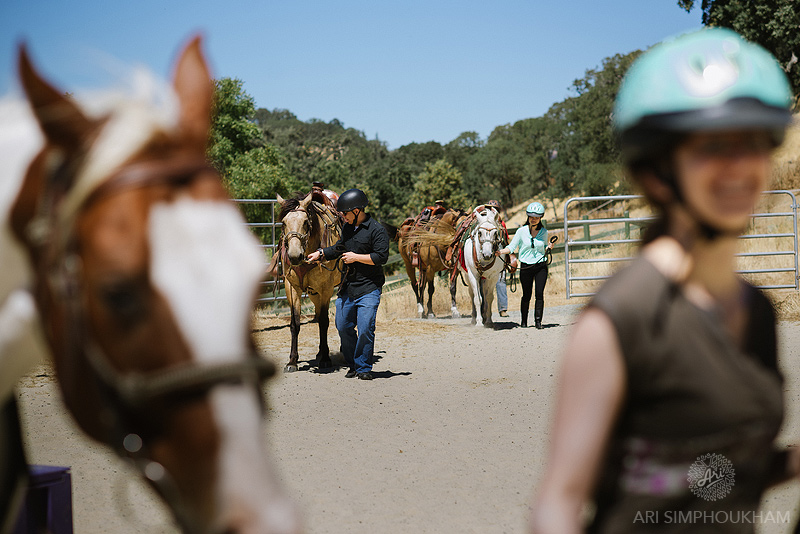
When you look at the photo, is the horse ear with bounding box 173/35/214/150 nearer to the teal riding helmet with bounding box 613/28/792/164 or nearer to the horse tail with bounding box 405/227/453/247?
the teal riding helmet with bounding box 613/28/792/164

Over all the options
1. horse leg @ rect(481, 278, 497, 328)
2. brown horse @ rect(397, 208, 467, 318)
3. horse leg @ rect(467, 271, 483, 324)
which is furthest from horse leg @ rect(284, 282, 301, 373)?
brown horse @ rect(397, 208, 467, 318)

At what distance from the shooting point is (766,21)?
997 inches

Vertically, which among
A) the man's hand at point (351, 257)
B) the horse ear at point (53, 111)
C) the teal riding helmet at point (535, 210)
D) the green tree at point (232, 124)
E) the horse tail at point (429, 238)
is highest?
the green tree at point (232, 124)

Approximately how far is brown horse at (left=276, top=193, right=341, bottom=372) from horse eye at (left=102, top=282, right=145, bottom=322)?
7.21 m

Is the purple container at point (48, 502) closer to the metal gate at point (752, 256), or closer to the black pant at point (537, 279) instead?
the black pant at point (537, 279)

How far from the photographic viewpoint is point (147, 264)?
1087 millimetres

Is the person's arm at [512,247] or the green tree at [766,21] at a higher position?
the green tree at [766,21]

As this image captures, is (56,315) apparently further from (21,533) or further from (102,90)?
(21,533)

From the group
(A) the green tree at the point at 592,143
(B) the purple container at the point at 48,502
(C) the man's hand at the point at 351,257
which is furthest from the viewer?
(A) the green tree at the point at 592,143

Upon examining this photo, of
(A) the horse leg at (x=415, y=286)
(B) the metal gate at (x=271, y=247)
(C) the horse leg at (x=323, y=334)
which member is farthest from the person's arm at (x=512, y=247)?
(B) the metal gate at (x=271, y=247)

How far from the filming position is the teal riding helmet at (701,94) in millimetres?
1205

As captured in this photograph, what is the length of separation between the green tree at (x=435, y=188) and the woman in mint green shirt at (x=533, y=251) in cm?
3673

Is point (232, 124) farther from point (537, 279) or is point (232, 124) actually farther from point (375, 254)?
point (375, 254)

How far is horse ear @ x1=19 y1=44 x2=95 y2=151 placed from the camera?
1.17 metres
